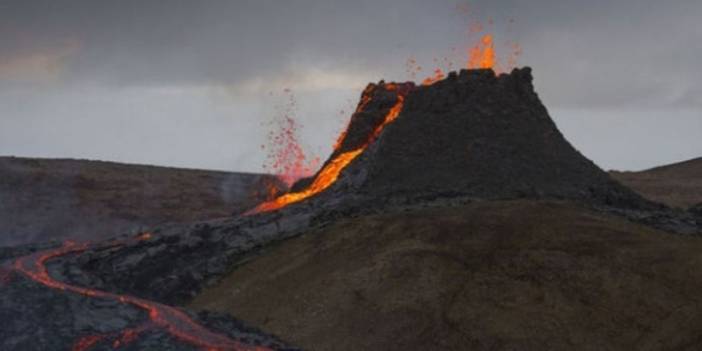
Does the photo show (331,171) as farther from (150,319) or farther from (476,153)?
(150,319)

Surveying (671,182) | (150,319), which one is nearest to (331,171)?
(150,319)

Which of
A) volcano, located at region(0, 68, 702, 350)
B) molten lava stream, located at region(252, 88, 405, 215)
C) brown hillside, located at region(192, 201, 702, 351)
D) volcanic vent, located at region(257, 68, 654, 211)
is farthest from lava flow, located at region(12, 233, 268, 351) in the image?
volcanic vent, located at region(257, 68, 654, 211)

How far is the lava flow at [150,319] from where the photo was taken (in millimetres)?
25531

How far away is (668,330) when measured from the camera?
22781mm

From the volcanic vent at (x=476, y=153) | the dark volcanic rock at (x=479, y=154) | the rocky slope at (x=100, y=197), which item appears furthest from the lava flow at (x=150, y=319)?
the rocky slope at (x=100, y=197)

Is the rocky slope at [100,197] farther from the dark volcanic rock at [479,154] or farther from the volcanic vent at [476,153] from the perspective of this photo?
the dark volcanic rock at [479,154]

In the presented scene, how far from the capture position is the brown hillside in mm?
23625

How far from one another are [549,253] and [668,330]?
5615mm

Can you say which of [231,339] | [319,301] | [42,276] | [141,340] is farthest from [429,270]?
[42,276]

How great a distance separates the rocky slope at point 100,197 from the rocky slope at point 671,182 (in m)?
36.1

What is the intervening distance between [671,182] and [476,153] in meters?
52.8

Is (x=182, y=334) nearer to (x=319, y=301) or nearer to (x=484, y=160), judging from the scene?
(x=319, y=301)

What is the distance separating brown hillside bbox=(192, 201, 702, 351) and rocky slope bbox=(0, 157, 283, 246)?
3451cm

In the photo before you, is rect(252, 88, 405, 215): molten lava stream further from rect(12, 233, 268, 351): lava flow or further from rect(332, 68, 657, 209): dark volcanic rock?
rect(12, 233, 268, 351): lava flow
